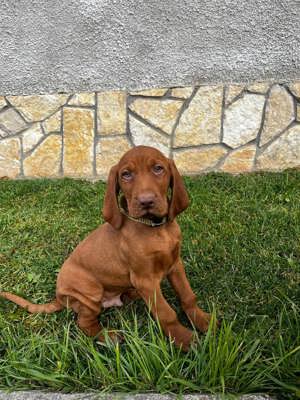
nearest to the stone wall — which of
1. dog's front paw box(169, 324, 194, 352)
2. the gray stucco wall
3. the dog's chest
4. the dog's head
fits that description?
the gray stucco wall

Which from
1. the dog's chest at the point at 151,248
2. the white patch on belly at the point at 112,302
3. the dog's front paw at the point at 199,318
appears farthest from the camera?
the white patch on belly at the point at 112,302

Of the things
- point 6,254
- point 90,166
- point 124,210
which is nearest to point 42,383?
point 124,210

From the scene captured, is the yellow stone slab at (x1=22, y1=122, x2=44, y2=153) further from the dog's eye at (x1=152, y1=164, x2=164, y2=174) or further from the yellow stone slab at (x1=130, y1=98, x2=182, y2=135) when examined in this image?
the dog's eye at (x1=152, y1=164, x2=164, y2=174)

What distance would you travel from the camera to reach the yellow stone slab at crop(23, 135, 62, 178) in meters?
5.47

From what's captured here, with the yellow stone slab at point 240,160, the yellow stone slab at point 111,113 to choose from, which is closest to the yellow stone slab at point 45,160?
the yellow stone slab at point 111,113

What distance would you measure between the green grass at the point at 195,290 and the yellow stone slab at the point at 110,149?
0.45m

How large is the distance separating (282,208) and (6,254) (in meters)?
2.58

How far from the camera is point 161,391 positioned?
6.89 feet

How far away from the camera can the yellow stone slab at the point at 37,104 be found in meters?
5.32

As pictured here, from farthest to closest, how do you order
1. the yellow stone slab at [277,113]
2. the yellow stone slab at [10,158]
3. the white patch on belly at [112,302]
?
the yellow stone slab at [10,158]
the yellow stone slab at [277,113]
the white patch on belly at [112,302]

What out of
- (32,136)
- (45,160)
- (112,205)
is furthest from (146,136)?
(112,205)

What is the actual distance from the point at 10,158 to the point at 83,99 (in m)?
1.27

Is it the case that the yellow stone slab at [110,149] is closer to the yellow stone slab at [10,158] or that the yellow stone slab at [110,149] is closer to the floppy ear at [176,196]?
the yellow stone slab at [10,158]

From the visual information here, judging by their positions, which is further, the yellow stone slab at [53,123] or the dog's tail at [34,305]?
the yellow stone slab at [53,123]
